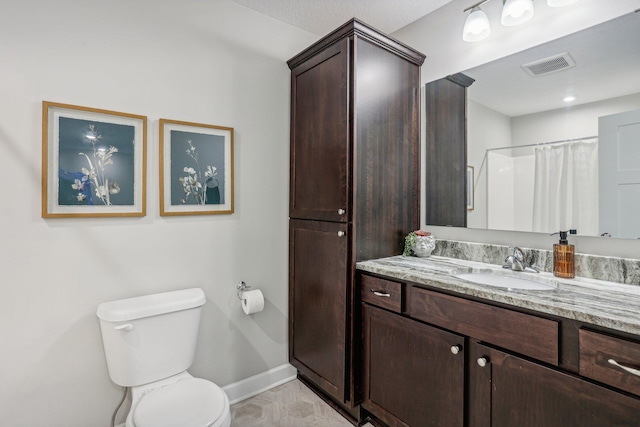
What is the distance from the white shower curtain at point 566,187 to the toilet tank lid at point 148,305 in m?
1.76

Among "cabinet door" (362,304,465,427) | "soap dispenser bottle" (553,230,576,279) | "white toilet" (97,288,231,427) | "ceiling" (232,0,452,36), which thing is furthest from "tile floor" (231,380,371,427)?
"ceiling" (232,0,452,36)

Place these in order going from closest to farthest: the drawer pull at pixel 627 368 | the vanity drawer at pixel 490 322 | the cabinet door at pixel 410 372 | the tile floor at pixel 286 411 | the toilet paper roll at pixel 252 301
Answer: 1. the drawer pull at pixel 627 368
2. the vanity drawer at pixel 490 322
3. the cabinet door at pixel 410 372
4. the tile floor at pixel 286 411
5. the toilet paper roll at pixel 252 301

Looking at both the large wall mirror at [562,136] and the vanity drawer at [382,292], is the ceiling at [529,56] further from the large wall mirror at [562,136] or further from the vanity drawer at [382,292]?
the vanity drawer at [382,292]

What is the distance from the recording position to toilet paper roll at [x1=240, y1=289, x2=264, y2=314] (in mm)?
1997

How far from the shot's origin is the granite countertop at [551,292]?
1.01 m

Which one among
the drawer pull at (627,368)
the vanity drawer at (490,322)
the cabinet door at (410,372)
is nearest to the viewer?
the drawer pull at (627,368)

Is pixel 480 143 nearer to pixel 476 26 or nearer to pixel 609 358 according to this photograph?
pixel 476 26

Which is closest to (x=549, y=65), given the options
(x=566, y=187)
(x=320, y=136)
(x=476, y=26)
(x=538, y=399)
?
(x=476, y=26)

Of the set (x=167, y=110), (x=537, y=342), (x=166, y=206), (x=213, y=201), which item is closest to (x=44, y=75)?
(x=167, y=110)

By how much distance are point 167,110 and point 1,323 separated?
4.04 feet

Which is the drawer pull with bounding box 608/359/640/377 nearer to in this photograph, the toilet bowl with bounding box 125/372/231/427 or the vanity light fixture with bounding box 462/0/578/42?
the toilet bowl with bounding box 125/372/231/427

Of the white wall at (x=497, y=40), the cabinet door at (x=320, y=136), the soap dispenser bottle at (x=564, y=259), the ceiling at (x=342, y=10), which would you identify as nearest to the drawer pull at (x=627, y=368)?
the soap dispenser bottle at (x=564, y=259)

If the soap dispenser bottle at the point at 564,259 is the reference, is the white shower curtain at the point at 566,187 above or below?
above

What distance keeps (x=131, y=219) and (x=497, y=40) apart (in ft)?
7.12
